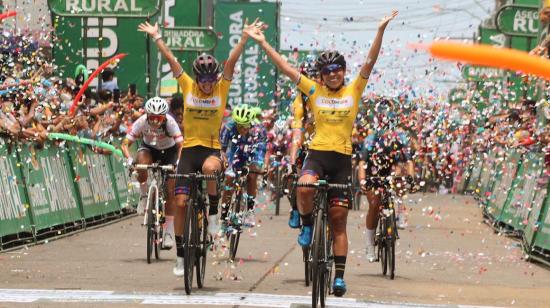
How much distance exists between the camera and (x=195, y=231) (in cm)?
1008

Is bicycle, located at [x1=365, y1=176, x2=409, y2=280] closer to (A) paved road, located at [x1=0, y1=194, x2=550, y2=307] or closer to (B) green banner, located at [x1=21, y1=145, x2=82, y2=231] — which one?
(A) paved road, located at [x1=0, y1=194, x2=550, y2=307]

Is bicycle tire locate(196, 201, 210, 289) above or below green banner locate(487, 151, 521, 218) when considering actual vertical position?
above

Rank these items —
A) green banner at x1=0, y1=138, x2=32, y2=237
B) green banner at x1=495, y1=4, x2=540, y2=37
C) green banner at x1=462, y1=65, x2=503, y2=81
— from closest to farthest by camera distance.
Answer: green banner at x1=0, y1=138, x2=32, y2=237
green banner at x1=495, y1=4, x2=540, y2=37
green banner at x1=462, y1=65, x2=503, y2=81

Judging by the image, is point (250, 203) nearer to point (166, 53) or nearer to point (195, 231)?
point (166, 53)

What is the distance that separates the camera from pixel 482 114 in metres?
23.9

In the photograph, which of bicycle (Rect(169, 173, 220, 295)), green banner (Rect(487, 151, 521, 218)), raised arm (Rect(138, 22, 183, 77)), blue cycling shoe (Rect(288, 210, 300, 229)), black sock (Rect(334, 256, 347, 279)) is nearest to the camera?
black sock (Rect(334, 256, 347, 279))

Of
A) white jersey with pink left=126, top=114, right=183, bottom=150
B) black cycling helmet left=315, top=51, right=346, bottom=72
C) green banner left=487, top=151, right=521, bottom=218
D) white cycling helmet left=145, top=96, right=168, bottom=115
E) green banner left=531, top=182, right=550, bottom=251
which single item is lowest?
green banner left=487, top=151, right=521, bottom=218

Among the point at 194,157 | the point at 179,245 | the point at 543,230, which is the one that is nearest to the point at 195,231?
the point at 179,245

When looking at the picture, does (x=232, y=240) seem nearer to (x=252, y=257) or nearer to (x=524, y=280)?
(x=252, y=257)

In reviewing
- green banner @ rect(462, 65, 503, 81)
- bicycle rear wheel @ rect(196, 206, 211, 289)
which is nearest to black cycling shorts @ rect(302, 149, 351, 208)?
bicycle rear wheel @ rect(196, 206, 211, 289)

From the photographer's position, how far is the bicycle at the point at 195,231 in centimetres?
985

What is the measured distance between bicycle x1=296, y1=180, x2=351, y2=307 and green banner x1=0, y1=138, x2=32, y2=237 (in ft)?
20.4

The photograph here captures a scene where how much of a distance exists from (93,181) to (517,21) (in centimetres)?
803

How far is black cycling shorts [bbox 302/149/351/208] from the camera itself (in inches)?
365
